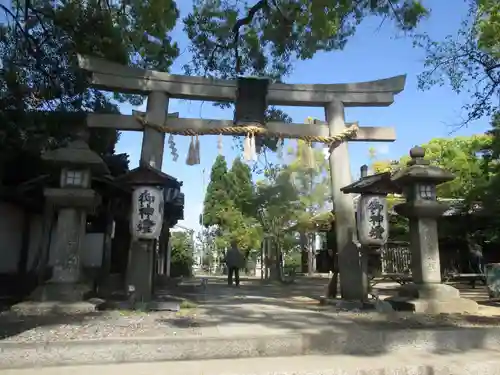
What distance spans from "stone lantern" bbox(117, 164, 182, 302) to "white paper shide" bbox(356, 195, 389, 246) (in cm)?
416

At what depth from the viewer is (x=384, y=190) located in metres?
9.52

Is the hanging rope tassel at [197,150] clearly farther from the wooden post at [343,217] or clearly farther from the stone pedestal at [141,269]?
the wooden post at [343,217]

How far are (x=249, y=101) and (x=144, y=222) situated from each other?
4145mm

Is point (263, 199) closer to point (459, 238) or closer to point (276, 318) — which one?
point (459, 238)

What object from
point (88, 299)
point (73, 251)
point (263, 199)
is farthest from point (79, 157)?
point (263, 199)

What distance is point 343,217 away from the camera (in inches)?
414

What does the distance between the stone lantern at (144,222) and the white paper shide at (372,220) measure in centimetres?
416

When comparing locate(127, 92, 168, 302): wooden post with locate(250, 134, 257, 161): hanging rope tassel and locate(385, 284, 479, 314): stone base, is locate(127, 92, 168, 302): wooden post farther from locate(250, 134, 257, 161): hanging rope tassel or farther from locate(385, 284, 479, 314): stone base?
locate(385, 284, 479, 314): stone base

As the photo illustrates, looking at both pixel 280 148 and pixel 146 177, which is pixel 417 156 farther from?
pixel 146 177

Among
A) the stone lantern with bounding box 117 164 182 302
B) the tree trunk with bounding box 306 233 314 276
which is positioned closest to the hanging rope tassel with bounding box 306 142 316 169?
the stone lantern with bounding box 117 164 182 302

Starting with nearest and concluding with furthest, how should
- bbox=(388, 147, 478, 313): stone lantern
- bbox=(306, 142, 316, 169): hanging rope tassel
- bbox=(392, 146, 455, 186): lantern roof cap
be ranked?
1. bbox=(388, 147, 478, 313): stone lantern
2. bbox=(392, 146, 455, 186): lantern roof cap
3. bbox=(306, 142, 316, 169): hanging rope tassel

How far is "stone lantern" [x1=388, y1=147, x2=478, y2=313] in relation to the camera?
8375 mm

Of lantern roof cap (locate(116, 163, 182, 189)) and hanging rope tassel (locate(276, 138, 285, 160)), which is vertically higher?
hanging rope tassel (locate(276, 138, 285, 160))

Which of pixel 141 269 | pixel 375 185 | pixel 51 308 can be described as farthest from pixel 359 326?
pixel 51 308
